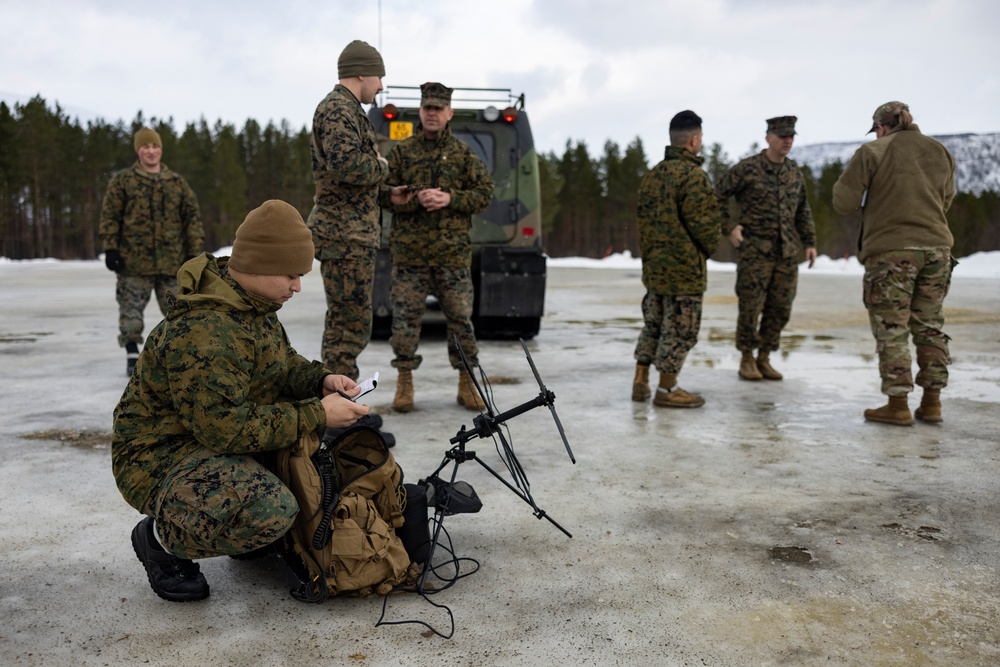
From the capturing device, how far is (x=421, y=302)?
5535mm

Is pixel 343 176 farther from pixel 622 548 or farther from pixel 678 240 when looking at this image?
pixel 622 548

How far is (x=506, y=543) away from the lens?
319 centimetres

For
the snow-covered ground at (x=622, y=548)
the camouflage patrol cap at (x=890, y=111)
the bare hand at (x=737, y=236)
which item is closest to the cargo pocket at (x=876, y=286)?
the snow-covered ground at (x=622, y=548)

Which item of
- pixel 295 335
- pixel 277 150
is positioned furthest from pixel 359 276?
pixel 277 150

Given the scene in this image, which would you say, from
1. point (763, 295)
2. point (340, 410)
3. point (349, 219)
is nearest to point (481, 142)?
point (763, 295)

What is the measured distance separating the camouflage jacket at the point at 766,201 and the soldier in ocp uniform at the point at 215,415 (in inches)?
173

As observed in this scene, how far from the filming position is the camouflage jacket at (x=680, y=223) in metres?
5.46

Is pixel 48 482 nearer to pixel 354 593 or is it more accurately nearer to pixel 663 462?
pixel 354 593

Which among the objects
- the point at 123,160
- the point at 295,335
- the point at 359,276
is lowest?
the point at 295,335

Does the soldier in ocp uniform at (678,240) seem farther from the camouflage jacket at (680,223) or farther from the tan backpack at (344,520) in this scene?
the tan backpack at (344,520)

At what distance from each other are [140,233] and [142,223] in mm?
81

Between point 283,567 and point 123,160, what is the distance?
6027cm

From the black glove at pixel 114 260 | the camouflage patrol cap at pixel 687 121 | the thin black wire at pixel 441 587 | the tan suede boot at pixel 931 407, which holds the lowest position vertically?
the thin black wire at pixel 441 587

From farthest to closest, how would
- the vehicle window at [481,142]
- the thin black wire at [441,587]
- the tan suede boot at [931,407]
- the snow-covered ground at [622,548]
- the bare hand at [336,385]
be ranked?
the vehicle window at [481,142] → the tan suede boot at [931,407] → the bare hand at [336,385] → the thin black wire at [441,587] → the snow-covered ground at [622,548]
